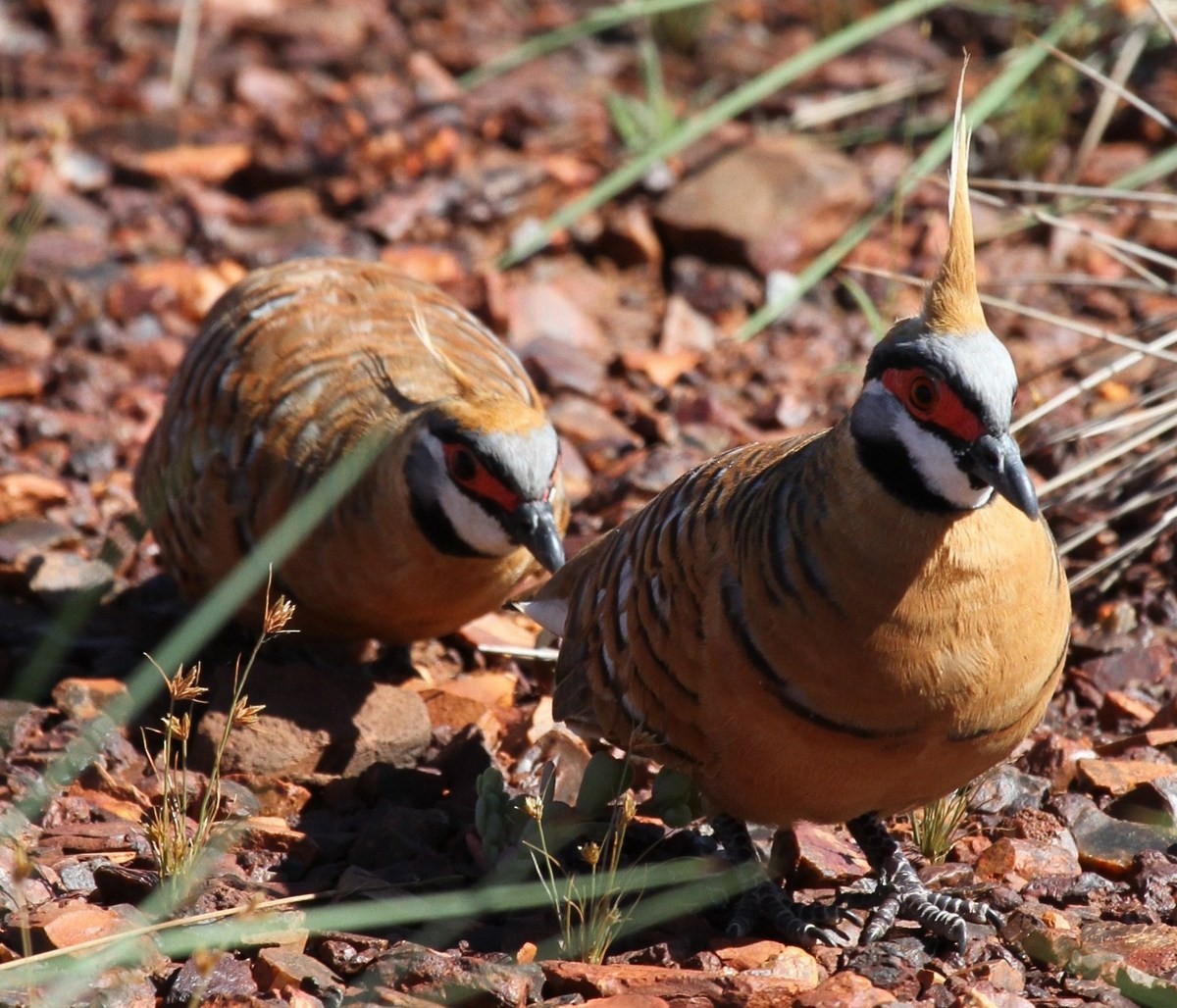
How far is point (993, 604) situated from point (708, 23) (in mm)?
6242

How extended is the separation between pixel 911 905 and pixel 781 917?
31 centimetres

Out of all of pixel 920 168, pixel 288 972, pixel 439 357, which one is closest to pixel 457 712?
pixel 439 357

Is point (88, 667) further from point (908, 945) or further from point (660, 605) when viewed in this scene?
point (908, 945)

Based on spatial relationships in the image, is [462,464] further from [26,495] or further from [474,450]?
[26,495]

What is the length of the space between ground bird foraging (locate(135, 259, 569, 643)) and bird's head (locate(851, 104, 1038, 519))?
51.9 inches

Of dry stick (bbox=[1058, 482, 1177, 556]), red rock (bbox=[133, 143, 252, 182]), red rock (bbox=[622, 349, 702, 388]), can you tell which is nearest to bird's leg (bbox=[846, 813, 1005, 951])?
dry stick (bbox=[1058, 482, 1177, 556])

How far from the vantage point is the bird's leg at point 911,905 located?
12.9 ft

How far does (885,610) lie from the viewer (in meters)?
3.63

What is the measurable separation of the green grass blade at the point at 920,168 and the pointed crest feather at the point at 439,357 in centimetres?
195

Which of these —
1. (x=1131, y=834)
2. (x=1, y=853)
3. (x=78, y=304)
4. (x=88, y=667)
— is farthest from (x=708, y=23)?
(x=1, y=853)

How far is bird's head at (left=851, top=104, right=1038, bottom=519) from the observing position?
11.4 feet

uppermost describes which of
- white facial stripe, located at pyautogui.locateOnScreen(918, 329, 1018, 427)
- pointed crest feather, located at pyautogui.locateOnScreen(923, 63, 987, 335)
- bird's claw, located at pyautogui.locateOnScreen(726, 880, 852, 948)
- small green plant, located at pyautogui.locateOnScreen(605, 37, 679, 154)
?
pointed crest feather, located at pyautogui.locateOnScreen(923, 63, 987, 335)

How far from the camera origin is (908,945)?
3.92 m

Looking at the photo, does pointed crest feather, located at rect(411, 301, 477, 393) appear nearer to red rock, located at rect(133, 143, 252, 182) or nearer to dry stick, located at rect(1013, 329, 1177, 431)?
dry stick, located at rect(1013, 329, 1177, 431)
